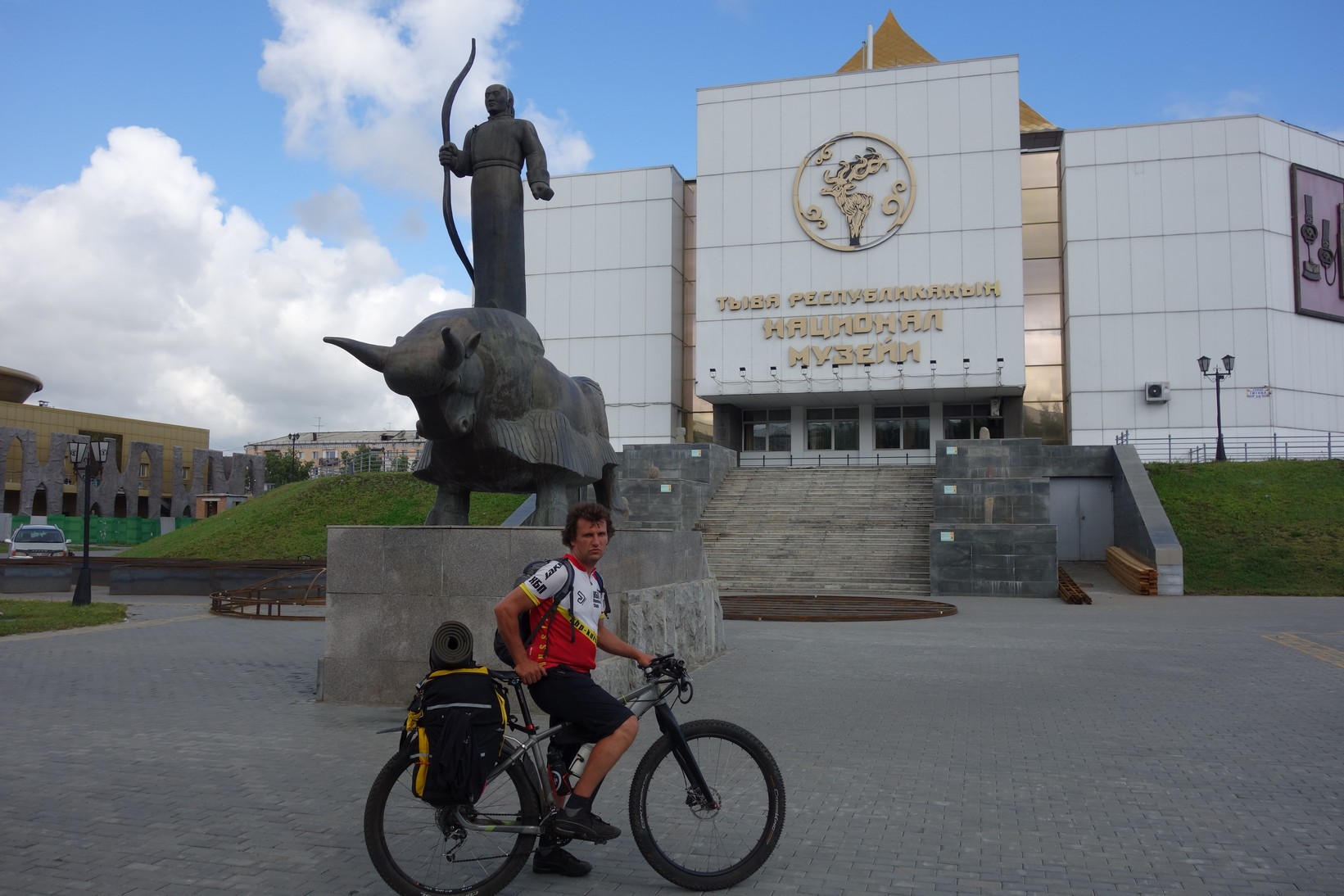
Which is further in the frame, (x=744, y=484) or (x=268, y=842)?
(x=744, y=484)

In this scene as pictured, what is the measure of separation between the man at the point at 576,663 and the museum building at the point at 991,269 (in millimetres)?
35586

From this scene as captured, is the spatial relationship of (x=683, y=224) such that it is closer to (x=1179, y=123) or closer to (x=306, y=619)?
A: (x=1179, y=123)

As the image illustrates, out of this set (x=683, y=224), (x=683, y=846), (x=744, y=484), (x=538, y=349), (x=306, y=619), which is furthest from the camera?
(x=683, y=224)

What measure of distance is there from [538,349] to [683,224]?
121 feet

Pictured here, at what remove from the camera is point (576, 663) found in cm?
450

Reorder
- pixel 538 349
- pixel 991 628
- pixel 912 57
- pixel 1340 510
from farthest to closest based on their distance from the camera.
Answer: pixel 912 57, pixel 1340 510, pixel 991 628, pixel 538 349

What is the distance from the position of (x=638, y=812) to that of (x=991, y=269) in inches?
1448

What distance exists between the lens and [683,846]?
4.57 metres

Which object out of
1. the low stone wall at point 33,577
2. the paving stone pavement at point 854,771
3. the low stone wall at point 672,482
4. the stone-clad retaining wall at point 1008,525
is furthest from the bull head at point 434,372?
the low stone wall at point 33,577

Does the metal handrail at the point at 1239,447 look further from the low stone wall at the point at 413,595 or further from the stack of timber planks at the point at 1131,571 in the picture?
the low stone wall at the point at 413,595

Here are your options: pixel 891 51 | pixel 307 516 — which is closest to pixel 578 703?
pixel 307 516

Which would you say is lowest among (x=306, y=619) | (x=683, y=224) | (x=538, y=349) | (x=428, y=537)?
(x=306, y=619)

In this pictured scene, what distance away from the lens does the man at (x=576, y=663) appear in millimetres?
4348

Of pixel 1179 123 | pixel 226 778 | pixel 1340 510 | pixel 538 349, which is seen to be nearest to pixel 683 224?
pixel 1179 123
